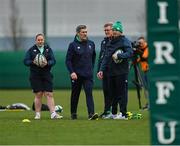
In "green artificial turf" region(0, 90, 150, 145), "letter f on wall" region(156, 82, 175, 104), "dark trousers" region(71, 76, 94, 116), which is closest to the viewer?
"letter f on wall" region(156, 82, 175, 104)

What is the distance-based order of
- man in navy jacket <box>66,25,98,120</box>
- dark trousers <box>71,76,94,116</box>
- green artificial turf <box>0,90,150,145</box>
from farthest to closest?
man in navy jacket <box>66,25,98,120</box>
dark trousers <box>71,76,94,116</box>
green artificial turf <box>0,90,150,145</box>

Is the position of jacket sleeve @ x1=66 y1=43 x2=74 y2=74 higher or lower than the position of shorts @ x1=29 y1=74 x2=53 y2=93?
higher

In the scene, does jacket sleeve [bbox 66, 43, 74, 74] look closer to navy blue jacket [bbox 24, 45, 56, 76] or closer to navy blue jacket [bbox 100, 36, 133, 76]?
navy blue jacket [bbox 24, 45, 56, 76]

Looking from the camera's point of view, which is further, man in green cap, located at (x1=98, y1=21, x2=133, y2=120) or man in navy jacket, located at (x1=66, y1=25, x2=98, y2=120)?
man in navy jacket, located at (x1=66, y1=25, x2=98, y2=120)

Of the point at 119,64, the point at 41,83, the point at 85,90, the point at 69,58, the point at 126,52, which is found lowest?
the point at 85,90

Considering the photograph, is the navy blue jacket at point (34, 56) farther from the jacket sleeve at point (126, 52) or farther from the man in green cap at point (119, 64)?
the jacket sleeve at point (126, 52)

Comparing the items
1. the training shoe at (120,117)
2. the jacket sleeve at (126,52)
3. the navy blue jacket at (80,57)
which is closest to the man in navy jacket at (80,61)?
the navy blue jacket at (80,57)

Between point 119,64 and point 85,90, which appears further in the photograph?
point 85,90

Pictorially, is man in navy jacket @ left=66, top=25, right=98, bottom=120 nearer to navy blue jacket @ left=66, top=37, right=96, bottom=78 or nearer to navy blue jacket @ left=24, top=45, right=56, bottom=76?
navy blue jacket @ left=66, top=37, right=96, bottom=78

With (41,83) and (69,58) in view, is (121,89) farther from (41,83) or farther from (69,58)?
(41,83)

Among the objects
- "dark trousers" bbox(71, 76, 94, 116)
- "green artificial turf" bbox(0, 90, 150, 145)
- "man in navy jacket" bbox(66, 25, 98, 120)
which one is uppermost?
"man in navy jacket" bbox(66, 25, 98, 120)

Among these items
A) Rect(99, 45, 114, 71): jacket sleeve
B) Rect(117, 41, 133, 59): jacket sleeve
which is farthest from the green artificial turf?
Rect(117, 41, 133, 59): jacket sleeve

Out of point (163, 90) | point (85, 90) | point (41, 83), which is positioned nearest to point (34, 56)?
point (41, 83)

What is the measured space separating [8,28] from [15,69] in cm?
1043
